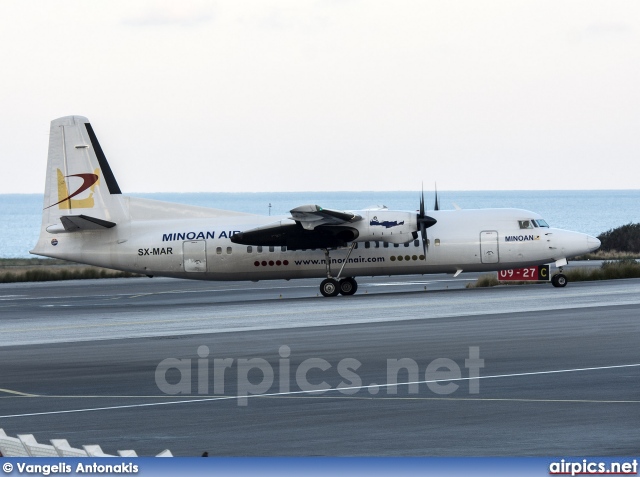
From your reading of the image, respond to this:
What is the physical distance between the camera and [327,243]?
40.9m

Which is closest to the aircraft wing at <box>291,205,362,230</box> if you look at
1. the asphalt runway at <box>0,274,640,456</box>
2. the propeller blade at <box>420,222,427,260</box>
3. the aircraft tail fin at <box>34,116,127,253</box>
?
the propeller blade at <box>420,222,427,260</box>

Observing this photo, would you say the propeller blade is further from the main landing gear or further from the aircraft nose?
the aircraft nose

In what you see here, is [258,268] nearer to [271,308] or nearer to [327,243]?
[327,243]

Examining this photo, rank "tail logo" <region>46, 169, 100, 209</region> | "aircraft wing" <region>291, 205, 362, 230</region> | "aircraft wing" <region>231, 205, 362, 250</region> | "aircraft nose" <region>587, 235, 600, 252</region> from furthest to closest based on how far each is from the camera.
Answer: "tail logo" <region>46, 169, 100, 209</region>, "aircraft nose" <region>587, 235, 600, 252</region>, "aircraft wing" <region>231, 205, 362, 250</region>, "aircraft wing" <region>291, 205, 362, 230</region>

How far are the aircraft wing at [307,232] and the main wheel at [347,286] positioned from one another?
1.68 metres

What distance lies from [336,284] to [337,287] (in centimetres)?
13

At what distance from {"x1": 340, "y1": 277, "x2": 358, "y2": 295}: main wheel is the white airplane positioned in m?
0.04

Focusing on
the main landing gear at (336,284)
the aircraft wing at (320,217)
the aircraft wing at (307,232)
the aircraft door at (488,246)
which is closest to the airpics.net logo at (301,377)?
the aircraft wing at (320,217)

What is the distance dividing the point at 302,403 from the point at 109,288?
36309 millimetres

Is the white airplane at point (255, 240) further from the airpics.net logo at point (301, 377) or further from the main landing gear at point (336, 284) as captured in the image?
the airpics.net logo at point (301, 377)

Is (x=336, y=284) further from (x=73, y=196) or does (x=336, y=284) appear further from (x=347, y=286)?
(x=73, y=196)

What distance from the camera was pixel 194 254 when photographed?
41.4 meters

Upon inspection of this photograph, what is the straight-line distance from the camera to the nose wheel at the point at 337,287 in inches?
1634

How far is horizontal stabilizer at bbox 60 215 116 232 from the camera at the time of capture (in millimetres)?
40719
